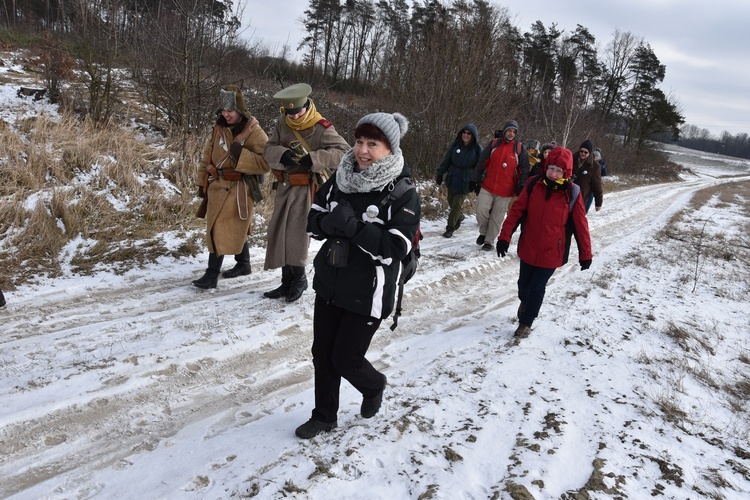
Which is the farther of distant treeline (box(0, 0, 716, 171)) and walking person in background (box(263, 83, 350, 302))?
distant treeline (box(0, 0, 716, 171))

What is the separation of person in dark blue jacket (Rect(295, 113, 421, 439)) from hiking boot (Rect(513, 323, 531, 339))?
2.15 m

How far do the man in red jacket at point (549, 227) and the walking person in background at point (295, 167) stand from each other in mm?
1914

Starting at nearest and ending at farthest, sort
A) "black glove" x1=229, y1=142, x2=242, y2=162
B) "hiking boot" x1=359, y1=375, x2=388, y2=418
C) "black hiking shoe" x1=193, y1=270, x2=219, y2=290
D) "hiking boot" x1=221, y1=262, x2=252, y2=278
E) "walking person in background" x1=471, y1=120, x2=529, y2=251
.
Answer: "hiking boot" x1=359, y1=375, x2=388, y2=418 → "black glove" x1=229, y1=142, x2=242, y2=162 → "black hiking shoe" x1=193, y1=270, x2=219, y2=290 → "hiking boot" x1=221, y1=262, x2=252, y2=278 → "walking person in background" x1=471, y1=120, x2=529, y2=251

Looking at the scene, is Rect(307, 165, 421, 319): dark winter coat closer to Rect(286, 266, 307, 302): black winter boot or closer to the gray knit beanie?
the gray knit beanie

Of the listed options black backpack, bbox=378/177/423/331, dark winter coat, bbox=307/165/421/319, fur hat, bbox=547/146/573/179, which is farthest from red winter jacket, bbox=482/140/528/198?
dark winter coat, bbox=307/165/421/319

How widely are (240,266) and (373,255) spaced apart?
10.5ft

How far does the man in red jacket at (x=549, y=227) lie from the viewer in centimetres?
400

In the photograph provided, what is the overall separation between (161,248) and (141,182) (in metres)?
1.57

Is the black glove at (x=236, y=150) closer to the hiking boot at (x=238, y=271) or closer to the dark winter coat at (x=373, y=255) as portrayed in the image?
the hiking boot at (x=238, y=271)

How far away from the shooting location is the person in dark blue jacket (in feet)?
7.41

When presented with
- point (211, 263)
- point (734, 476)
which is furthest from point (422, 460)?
point (211, 263)

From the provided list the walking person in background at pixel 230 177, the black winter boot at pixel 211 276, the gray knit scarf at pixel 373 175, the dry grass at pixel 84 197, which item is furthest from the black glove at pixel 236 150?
the gray knit scarf at pixel 373 175

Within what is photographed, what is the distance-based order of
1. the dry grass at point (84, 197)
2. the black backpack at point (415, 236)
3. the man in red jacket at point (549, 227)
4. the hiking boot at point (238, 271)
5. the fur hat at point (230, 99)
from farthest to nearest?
the hiking boot at point (238, 271), the dry grass at point (84, 197), the fur hat at point (230, 99), the man in red jacket at point (549, 227), the black backpack at point (415, 236)

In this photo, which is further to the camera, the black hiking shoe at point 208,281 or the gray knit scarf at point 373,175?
the black hiking shoe at point 208,281
